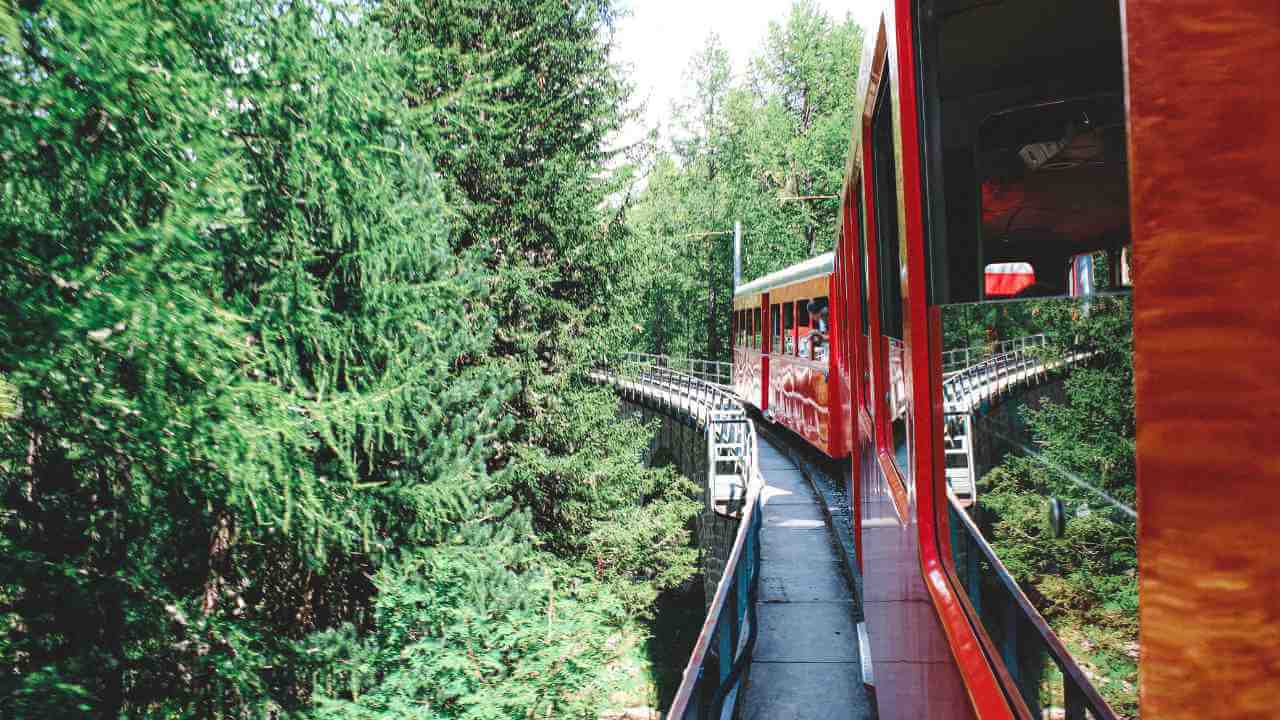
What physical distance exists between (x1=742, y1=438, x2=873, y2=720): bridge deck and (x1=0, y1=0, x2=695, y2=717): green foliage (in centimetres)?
363

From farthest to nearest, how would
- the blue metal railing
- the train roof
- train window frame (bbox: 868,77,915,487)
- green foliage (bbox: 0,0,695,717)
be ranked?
the train roof, green foliage (bbox: 0,0,695,717), the blue metal railing, train window frame (bbox: 868,77,915,487)

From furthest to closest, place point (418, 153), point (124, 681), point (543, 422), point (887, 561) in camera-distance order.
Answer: point (543, 422) < point (418, 153) < point (124, 681) < point (887, 561)

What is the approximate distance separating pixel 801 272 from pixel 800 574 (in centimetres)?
681

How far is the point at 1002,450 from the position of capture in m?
1.72

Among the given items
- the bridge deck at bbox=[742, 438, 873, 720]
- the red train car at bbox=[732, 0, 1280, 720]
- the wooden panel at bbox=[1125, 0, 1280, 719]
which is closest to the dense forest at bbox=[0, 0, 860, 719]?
the bridge deck at bbox=[742, 438, 873, 720]

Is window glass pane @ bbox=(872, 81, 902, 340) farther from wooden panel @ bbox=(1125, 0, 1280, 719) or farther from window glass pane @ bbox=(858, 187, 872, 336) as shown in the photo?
wooden panel @ bbox=(1125, 0, 1280, 719)

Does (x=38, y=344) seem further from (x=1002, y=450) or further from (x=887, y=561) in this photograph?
(x=1002, y=450)

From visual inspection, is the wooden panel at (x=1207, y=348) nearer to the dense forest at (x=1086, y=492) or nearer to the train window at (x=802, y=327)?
the dense forest at (x=1086, y=492)

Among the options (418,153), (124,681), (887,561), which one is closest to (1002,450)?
(887,561)

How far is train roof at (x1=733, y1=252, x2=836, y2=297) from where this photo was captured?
44.7 feet

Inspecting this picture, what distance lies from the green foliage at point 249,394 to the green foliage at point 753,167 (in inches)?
1528

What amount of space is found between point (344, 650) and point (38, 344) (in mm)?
5495

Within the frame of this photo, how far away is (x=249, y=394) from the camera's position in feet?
33.9

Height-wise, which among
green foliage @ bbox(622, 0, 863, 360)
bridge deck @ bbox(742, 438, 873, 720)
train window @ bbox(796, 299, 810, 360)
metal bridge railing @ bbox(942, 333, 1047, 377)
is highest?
green foliage @ bbox(622, 0, 863, 360)
